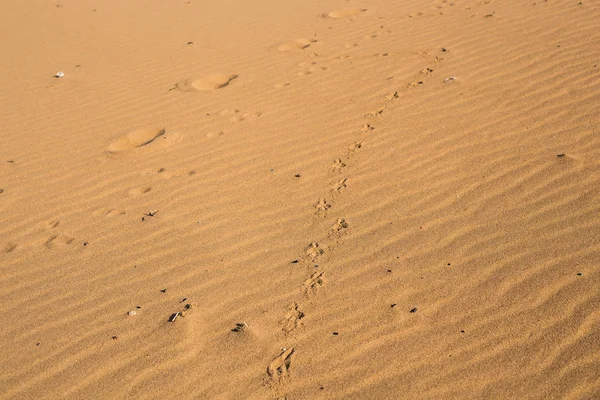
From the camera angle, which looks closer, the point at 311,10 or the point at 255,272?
the point at 255,272

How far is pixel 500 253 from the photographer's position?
3.12m

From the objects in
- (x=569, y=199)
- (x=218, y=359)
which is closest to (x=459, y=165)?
(x=569, y=199)

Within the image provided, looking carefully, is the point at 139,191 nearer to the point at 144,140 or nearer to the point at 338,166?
the point at 144,140

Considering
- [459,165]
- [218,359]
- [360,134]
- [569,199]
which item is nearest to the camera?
[218,359]

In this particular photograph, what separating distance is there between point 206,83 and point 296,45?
4.75 feet

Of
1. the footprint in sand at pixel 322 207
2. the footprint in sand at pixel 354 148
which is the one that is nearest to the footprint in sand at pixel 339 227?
the footprint in sand at pixel 322 207

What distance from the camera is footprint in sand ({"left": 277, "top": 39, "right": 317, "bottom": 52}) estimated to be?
6801 millimetres

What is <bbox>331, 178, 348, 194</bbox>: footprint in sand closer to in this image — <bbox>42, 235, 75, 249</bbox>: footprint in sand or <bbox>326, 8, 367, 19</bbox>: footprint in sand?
<bbox>42, 235, 75, 249</bbox>: footprint in sand

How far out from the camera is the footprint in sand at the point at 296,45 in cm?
680

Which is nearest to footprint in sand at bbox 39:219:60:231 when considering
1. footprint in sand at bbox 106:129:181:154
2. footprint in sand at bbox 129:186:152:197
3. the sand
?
the sand

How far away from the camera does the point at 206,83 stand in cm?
604

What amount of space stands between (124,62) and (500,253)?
18.1 feet

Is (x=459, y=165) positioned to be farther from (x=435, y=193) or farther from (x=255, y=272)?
(x=255, y=272)

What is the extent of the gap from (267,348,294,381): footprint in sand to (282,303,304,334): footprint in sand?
0.14 m
